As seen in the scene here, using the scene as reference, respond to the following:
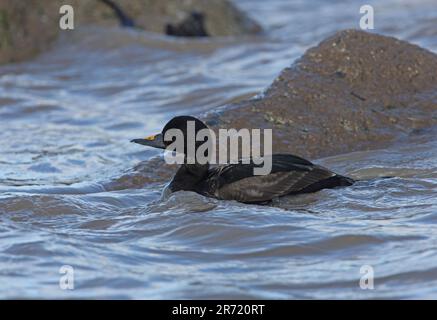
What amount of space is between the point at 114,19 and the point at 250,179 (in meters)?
8.37

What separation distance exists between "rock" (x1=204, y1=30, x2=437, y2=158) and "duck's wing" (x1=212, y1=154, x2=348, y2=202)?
1293 millimetres

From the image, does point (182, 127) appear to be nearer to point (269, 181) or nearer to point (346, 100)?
point (269, 181)

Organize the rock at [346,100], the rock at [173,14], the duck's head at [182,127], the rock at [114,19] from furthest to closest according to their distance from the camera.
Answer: the rock at [173,14] < the rock at [114,19] < the rock at [346,100] < the duck's head at [182,127]

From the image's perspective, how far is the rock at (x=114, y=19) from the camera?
14.3m

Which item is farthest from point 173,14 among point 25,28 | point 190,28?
point 25,28

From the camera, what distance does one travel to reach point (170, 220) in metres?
7.05

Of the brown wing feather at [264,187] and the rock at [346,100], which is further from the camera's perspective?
the rock at [346,100]

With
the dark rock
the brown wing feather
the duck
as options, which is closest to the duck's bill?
the duck

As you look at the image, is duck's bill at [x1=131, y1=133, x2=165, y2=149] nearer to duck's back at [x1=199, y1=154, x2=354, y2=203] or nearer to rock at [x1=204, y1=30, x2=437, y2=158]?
duck's back at [x1=199, y1=154, x2=354, y2=203]

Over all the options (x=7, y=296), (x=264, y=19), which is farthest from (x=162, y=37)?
(x=7, y=296)

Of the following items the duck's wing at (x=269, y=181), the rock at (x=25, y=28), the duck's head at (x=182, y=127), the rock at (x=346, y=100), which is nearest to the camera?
the duck's wing at (x=269, y=181)

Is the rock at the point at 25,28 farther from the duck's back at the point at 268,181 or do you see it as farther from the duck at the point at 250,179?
the duck's back at the point at 268,181

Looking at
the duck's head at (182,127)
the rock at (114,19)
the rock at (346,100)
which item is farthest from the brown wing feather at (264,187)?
the rock at (114,19)

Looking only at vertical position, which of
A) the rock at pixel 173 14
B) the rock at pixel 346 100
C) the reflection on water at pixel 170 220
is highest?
the rock at pixel 173 14
